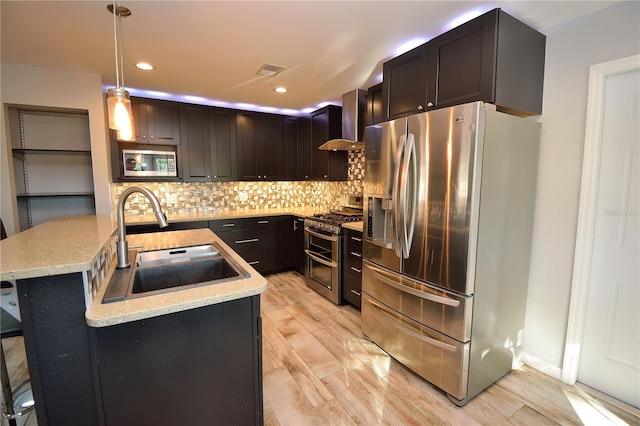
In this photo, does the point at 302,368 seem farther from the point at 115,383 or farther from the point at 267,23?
the point at 267,23

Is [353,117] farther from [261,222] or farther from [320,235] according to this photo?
[261,222]

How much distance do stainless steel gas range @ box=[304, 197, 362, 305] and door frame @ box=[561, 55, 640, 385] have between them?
1948mm

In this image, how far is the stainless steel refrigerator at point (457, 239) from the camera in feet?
5.72

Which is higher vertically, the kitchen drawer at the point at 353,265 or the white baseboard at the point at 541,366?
the kitchen drawer at the point at 353,265

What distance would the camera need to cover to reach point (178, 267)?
67.6 inches

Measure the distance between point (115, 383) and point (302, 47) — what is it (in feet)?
7.88

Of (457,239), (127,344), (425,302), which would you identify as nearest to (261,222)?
(425,302)

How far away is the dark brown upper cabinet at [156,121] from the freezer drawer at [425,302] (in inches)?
119

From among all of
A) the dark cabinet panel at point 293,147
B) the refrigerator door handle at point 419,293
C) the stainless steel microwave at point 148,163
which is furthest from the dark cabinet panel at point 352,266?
the stainless steel microwave at point 148,163

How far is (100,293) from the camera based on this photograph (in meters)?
1.19

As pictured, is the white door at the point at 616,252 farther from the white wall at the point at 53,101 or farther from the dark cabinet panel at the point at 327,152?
→ the white wall at the point at 53,101

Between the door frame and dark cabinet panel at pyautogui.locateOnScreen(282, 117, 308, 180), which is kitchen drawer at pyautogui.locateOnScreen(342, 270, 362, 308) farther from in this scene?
dark cabinet panel at pyautogui.locateOnScreen(282, 117, 308, 180)

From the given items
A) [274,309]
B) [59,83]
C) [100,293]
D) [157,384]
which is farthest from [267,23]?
[274,309]

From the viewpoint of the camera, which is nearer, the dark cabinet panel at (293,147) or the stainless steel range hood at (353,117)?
the stainless steel range hood at (353,117)
